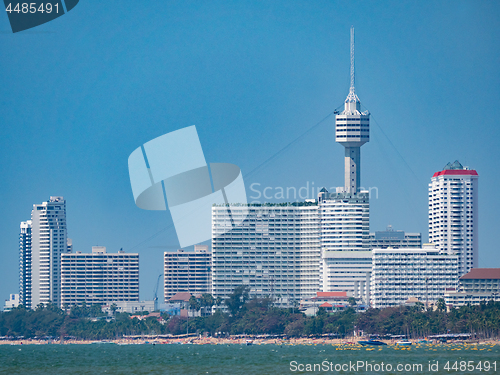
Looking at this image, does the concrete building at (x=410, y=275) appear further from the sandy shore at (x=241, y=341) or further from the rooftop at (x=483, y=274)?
the sandy shore at (x=241, y=341)

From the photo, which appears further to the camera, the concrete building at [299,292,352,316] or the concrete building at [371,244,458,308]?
the concrete building at [299,292,352,316]

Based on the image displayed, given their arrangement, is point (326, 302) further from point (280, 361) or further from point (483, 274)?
point (280, 361)

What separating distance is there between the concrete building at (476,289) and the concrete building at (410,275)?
7.04m

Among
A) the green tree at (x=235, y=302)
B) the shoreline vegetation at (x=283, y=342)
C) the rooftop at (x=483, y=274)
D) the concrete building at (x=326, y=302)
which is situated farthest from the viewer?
the green tree at (x=235, y=302)

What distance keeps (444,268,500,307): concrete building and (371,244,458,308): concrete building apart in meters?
7.04

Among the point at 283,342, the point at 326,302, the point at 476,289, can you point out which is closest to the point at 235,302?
the point at 326,302

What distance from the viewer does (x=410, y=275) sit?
193875 mm

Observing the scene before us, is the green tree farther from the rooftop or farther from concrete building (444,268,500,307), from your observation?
the rooftop

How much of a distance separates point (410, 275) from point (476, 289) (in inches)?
568

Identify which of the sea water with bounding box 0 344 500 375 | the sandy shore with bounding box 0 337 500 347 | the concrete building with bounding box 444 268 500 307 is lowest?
the sandy shore with bounding box 0 337 500 347

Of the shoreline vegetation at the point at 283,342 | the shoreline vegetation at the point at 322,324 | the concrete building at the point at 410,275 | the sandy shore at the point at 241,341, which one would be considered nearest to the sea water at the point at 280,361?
the shoreline vegetation at the point at 283,342

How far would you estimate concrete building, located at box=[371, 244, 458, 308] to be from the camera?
192 metres

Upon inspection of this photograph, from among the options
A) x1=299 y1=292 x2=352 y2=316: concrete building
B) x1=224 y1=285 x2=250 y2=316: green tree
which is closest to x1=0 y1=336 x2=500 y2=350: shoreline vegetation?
x1=224 y1=285 x2=250 y2=316: green tree

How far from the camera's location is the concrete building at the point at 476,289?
18207 centimetres
